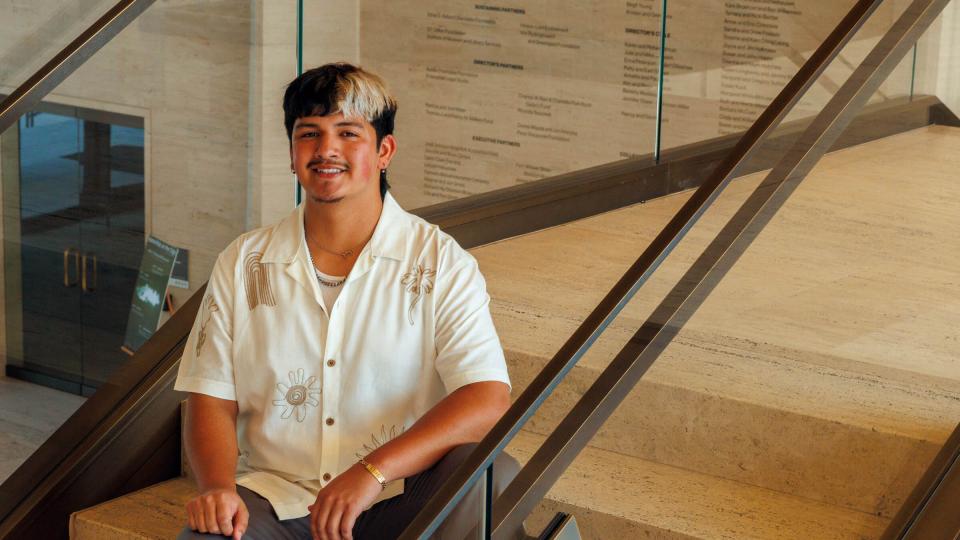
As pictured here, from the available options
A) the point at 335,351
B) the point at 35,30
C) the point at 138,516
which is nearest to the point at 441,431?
the point at 335,351

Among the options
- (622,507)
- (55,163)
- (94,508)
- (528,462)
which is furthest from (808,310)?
(55,163)

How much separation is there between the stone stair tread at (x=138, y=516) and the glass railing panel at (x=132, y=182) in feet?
1.65

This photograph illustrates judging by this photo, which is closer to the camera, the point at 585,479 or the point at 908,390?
the point at 585,479

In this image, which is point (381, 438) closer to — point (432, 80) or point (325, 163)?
point (325, 163)

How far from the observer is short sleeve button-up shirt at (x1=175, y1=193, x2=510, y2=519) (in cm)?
209

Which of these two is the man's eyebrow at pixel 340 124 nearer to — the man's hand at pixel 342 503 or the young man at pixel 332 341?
the young man at pixel 332 341

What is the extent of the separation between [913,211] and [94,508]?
1.73 meters

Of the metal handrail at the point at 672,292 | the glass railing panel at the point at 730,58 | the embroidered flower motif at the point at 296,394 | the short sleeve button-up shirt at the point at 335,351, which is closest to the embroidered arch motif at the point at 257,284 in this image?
the short sleeve button-up shirt at the point at 335,351

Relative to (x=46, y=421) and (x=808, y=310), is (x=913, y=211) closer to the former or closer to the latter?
(x=808, y=310)

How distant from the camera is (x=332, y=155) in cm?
212

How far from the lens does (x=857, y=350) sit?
2.17m

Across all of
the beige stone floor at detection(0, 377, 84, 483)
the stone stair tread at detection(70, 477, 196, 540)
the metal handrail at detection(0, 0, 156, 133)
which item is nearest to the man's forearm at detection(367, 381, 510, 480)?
the stone stair tread at detection(70, 477, 196, 540)

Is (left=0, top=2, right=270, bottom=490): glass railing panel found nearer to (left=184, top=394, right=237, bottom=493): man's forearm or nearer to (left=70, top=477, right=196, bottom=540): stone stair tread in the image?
(left=70, top=477, right=196, bottom=540): stone stair tread

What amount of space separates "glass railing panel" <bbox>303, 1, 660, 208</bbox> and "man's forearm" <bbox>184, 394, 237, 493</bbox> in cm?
142
